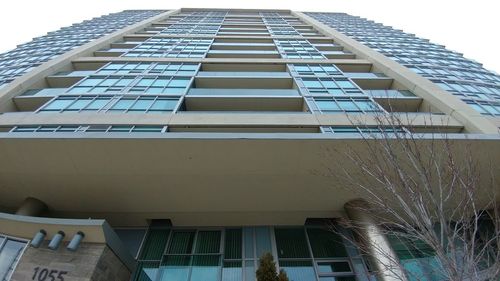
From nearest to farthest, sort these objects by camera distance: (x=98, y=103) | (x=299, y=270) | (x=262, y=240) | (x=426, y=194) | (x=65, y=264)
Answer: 1. (x=65, y=264)
2. (x=426, y=194)
3. (x=299, y=270)
4. (x=262, y=240)
5. (x=98, y=103)

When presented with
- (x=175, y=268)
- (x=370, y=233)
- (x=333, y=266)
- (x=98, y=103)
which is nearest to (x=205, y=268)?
(x=175, y=268)

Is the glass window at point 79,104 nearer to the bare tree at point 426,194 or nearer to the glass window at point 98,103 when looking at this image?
the glass window at point 98,103

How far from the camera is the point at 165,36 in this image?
28.0 metres

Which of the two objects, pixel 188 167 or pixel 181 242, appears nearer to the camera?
pixel 188 167

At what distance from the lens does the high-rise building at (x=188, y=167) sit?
971 cm

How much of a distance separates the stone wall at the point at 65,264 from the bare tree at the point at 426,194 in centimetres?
708

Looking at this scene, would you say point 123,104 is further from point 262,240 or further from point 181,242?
point 262,240

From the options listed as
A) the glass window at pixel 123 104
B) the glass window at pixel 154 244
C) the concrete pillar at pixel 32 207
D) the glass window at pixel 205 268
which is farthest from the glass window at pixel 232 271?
the glass window at pixel 123 104

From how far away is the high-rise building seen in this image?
31.9 feet

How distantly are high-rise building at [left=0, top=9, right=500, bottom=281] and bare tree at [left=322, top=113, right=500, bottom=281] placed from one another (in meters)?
0.51

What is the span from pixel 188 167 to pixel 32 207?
6630mm

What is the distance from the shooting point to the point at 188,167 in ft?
34.8

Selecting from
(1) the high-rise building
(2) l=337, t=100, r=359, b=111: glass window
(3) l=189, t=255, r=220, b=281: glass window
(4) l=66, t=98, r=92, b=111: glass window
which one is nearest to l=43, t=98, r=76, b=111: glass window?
(1) the high-rise building

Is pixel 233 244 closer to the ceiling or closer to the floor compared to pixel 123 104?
closer to the floor
